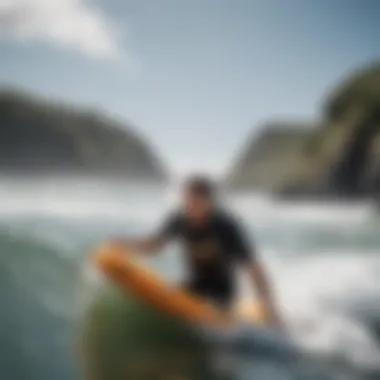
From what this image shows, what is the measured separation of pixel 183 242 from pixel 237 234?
141 mm

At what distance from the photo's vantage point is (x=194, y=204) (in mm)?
1953

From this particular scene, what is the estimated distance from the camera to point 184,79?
2.03 m

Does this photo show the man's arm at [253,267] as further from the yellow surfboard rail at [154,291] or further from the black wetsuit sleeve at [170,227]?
the black wetsuit sleeve at [170,227]

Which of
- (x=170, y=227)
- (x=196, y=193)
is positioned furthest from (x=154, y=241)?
(x=196, y=193)

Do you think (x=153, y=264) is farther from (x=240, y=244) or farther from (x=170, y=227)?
(x=240, y=244)

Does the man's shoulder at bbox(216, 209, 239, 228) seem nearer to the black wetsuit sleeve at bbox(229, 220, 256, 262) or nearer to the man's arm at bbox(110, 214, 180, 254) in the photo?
the black wetsuit sleeve at bbox(229, 220, 256, 262)

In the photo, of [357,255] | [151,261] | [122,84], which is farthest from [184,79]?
[357,255]

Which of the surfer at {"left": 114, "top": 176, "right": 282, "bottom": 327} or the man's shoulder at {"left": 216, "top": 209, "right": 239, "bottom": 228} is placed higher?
the man's shoulder at {"left": 216, "top": 209, "right": 239, "bottom": 228}


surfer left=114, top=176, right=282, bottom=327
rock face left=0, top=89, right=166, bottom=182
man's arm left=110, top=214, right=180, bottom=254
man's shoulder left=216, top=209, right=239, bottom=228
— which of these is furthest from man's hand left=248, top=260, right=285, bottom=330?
rock face left=0, top=89, right=166, bottom=182

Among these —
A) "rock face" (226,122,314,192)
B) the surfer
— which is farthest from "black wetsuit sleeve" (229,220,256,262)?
"rock face" (226,122,314,192)

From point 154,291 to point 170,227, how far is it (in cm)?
17

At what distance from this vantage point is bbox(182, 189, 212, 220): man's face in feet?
6.39

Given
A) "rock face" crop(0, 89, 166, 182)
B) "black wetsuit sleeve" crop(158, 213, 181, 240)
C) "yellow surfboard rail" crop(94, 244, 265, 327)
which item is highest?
"rock face" crop(0, 89, 166, 182)

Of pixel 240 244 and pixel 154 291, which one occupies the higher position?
pixel 240 244
